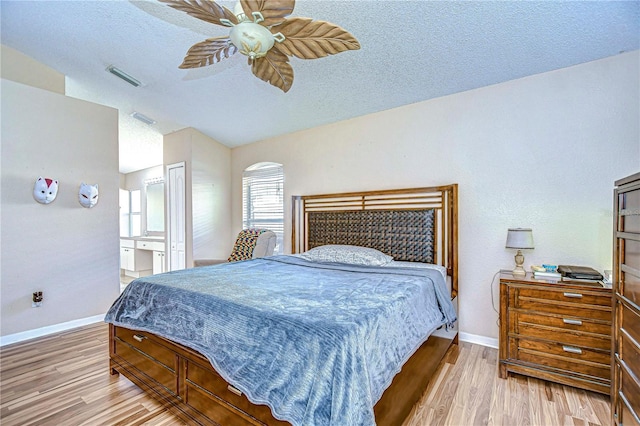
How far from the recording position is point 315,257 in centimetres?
326

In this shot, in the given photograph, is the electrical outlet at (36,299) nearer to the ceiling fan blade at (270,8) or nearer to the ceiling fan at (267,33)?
the ceiling fan at (267,33)

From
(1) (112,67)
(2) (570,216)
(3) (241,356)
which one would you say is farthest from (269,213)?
(2) (570,216)

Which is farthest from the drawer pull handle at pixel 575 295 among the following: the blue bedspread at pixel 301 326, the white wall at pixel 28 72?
the white wall at pixel 28 72

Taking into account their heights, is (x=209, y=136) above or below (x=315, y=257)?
above

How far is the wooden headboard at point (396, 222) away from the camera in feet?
9.85

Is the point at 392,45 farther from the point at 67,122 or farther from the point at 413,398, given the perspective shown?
the point at 67,122

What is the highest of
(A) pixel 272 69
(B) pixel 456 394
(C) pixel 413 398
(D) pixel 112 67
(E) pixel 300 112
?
(D) pixel 112 67

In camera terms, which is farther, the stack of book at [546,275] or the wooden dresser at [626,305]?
the stack of book at [546,275]

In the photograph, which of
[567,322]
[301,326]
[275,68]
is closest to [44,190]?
[275,68]

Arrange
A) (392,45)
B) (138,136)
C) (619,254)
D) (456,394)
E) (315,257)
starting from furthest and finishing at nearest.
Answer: (138,136), (315,257), (392,45), (456,394), (619,254)

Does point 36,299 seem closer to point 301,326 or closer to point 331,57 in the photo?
point 301,326

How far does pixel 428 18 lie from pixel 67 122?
4.05m

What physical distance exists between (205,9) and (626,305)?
8.32 ft

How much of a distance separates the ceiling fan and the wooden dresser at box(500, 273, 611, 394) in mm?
2182
